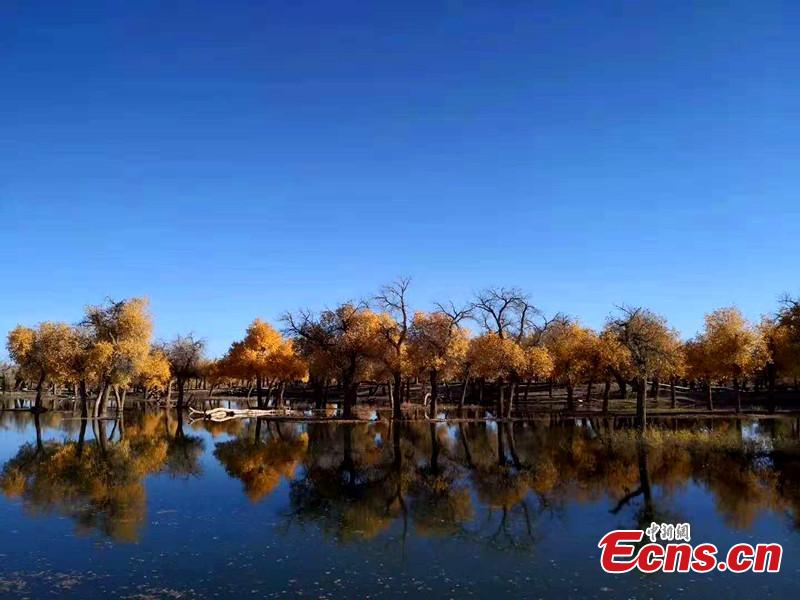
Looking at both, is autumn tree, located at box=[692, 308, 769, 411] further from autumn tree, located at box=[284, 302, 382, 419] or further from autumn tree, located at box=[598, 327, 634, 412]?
autumn tree, located at box=[284, 302, 382, 419]

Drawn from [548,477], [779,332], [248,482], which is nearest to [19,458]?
[248,482]

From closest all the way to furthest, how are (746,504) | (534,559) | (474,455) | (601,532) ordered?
(534,559) < (601,532) < (746,504) < (474,455)

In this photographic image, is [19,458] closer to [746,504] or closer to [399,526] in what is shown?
[399,526]

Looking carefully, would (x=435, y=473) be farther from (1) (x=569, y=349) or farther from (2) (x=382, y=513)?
(1) (x=569, y=349)

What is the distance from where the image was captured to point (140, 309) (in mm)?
68750

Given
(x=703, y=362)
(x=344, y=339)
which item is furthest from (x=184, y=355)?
(x=703, y=362)

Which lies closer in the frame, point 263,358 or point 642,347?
point 642,347

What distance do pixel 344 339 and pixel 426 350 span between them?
765 centimetres

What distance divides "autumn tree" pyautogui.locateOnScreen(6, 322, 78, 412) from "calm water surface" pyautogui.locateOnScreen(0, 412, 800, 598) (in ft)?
98.9

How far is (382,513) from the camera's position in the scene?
21.7 metres

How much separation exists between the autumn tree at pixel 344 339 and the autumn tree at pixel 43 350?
89.6 feet

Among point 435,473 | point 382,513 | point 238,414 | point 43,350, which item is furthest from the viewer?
point 43,350

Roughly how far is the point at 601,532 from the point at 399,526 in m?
6.10

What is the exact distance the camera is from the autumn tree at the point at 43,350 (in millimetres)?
70312
